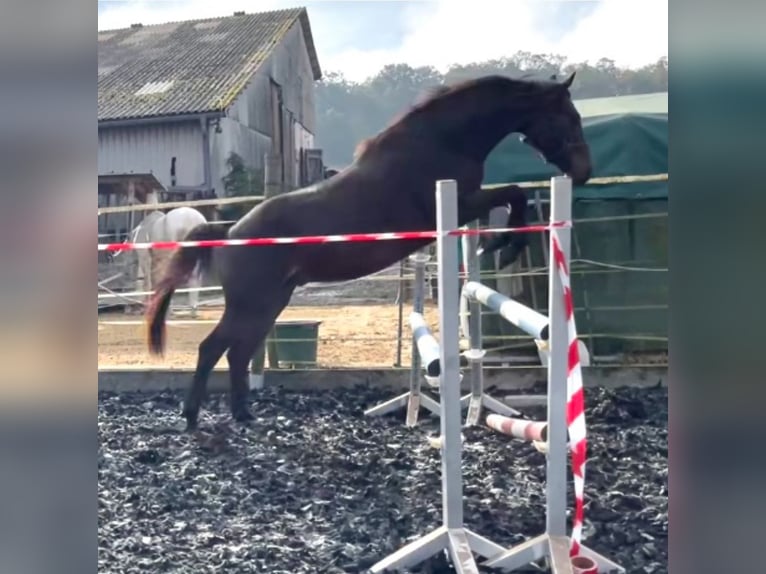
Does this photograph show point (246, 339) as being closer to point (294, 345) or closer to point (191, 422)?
point (191, 422)

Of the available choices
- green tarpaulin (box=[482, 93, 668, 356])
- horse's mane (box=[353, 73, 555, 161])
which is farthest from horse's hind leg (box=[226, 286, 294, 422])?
green tarpaulin (box=[482, 93, 668, 356])

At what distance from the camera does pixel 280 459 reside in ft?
11.4

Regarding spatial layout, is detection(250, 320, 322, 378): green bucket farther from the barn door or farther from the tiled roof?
the tiled roof

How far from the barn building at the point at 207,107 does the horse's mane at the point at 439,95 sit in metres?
0.98

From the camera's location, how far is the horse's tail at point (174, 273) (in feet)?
12.7

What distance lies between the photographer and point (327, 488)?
3027 mm

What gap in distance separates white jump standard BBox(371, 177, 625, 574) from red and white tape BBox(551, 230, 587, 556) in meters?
0.03

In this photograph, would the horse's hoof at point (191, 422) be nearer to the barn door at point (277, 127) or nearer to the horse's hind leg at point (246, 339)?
the horse's hind leg at point (246, 339)

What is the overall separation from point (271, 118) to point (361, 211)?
55.0 inches

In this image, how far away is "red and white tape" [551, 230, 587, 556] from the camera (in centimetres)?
188

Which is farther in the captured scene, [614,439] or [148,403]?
[148,403]

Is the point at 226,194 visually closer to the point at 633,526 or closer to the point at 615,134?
the point at 615,134
